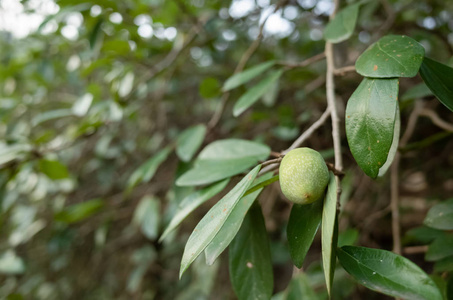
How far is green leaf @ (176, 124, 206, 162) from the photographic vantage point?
3.16ft

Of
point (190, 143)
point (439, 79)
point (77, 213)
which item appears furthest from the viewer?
point (77, 213)

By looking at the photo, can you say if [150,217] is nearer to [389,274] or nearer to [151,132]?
[151,132]

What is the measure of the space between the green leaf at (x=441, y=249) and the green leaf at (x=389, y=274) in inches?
9.8

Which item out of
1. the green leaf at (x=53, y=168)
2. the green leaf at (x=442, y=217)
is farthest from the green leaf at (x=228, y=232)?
the green leaf at (x=53, y=168)

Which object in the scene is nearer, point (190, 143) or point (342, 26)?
point (342, 26)

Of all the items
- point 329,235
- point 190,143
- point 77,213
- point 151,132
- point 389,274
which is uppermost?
point 329,235

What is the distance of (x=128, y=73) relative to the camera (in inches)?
48.2

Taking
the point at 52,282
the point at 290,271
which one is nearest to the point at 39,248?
the point at 52,282

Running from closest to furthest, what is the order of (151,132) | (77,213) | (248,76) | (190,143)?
1. (248,76)
2. (190,143)
3. (77,213)
4. (151,132)

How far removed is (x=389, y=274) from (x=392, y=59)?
28cm

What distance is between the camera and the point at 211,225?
0.39 meters

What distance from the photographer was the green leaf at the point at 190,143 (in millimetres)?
964

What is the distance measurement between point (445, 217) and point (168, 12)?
3.80 feet

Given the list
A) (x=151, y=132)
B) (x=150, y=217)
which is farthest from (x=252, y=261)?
(x=151, y=132)
